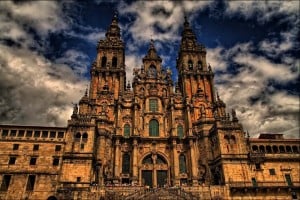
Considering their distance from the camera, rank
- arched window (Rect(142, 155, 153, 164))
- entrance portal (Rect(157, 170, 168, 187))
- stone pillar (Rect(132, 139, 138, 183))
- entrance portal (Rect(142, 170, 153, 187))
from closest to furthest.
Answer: stone pillar (Rect(132, 139, 138, 183)) < entrance portal (Rect(142, 170, 153, 187)) < entrance portal (Rect(157, 170, 168, 187)) < arched window (Rect(142, 155, 153, 164))

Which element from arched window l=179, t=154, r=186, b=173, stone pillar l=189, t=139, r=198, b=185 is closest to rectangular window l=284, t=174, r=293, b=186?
stone pillar l=189, t=139, r=198, b=185

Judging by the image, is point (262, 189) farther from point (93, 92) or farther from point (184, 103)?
point (93, 92)

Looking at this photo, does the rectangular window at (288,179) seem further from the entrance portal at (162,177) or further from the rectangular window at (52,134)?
the rectangular window at (52,134)

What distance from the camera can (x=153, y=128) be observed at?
46219 millimetres

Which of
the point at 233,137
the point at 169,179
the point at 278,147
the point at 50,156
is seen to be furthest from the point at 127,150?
the point at 278,147

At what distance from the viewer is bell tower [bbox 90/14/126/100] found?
4884 centimetres

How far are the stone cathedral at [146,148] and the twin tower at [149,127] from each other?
0.53 ft

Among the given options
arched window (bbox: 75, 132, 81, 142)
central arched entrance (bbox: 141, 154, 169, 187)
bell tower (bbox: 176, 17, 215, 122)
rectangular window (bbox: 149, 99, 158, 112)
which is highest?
bell tower (bbox: 176, 17, 215, 122)

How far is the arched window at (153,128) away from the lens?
4562 centimetres

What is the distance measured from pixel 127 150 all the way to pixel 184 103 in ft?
46.4

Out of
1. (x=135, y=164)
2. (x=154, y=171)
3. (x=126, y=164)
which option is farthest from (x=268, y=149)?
(x=126, y=164)

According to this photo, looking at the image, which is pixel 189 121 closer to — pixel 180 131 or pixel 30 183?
pixel 180 131

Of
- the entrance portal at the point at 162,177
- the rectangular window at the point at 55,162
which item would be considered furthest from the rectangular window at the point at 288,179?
the rectangular window at the point at 55,162

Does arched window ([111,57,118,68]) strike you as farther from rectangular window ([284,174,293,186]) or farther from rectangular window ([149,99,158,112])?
rectangular window ([284,174,293,186])
